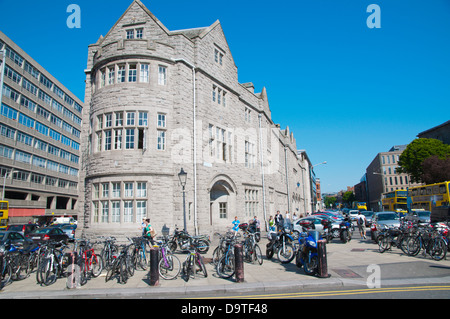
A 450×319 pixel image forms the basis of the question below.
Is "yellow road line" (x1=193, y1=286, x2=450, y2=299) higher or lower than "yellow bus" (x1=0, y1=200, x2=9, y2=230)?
lower

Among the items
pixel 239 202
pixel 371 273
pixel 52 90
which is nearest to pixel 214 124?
pixel 239 202

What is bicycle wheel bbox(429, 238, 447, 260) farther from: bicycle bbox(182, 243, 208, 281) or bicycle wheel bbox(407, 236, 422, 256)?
bicycle bbox(182, 243, 208, 281)

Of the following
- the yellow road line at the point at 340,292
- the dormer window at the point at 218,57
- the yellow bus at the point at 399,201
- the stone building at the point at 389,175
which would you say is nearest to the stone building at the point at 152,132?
the dormer window at the point at 218,57

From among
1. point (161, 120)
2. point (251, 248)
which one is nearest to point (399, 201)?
point (161, 120)

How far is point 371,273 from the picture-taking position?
27.6 ft

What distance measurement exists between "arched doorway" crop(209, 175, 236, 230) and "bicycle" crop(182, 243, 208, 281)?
11776mm

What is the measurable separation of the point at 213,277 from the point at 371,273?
4598mm

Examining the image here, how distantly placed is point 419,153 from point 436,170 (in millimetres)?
9984

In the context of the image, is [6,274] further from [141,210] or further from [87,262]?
[141,210]

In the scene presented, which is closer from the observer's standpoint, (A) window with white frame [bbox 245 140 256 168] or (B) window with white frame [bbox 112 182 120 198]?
(B) window with white frame [bbox 112 182 120 198]

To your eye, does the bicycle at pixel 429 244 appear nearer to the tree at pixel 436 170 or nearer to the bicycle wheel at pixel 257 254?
the bicycle wheel at pixel 257 254

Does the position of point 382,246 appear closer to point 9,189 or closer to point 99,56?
point 99,56

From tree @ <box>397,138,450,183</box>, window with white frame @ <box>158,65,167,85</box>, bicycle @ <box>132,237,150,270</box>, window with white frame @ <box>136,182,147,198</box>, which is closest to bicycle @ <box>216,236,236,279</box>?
bicycle @ <box>132,237,150,270</box>

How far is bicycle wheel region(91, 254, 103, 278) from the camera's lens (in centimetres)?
930
